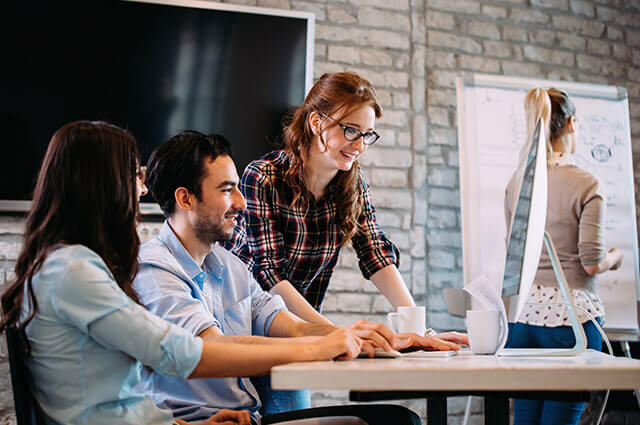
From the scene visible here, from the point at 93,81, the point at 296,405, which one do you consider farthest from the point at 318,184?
the point at 93,81

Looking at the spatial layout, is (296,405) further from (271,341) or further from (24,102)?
(24,102)

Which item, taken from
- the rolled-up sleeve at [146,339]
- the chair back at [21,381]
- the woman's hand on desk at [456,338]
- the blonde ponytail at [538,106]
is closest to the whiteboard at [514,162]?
the blonde ponytail at [538,106]

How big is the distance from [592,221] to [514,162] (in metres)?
1.09

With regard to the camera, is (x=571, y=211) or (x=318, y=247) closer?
(x=318, y=247)

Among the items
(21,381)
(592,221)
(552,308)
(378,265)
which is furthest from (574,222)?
(21,381)

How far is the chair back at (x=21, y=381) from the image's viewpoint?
894mm

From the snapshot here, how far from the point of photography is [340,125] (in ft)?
5.97

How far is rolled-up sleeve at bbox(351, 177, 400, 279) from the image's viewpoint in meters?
1.97

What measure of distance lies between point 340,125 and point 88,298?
3.49 feet

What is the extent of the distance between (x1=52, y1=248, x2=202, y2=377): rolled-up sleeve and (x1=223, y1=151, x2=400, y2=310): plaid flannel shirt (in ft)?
2.62

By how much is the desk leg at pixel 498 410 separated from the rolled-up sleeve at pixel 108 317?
Result: 50cm

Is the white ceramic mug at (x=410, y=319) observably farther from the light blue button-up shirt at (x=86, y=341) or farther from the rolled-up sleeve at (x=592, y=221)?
the rolled-up sleeve at (x=592, y=221)

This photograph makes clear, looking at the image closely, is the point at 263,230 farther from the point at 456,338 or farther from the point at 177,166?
the point at 456,338

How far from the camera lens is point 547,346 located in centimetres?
215
